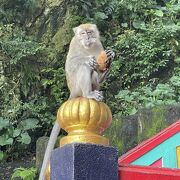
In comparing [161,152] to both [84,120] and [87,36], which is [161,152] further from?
[87,36]

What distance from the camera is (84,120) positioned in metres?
2.09

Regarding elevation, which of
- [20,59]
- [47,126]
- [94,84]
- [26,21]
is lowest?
[47,126]

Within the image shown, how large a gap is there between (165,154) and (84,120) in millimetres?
827

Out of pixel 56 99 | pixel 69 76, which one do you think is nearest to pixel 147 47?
pixel 56 99

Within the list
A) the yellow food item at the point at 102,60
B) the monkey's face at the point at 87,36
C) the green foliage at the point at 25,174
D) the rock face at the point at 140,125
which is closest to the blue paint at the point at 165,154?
the yellow food item at the point at 102,60

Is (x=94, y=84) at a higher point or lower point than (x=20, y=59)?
lower

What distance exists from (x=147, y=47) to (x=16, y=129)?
2.45m

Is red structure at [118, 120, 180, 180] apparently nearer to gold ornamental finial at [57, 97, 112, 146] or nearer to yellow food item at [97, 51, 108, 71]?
yellow food item at [97, 51, 108, 71]

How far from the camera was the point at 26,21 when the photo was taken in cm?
869

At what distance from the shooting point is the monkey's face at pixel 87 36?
389 centimetres

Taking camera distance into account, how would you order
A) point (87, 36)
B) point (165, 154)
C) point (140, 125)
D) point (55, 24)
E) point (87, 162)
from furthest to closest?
point (55, 24) → point (140, 125) → point (87, 36) → point (165, 154) → point (87, 162)

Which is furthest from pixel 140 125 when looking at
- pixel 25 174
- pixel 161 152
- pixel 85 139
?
pixel 85 139

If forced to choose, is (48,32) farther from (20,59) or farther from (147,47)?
(147,47)

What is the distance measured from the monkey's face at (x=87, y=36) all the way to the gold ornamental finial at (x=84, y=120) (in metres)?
1.79
